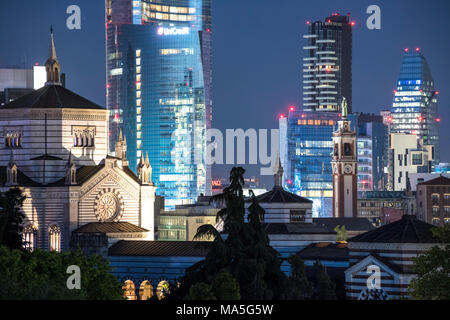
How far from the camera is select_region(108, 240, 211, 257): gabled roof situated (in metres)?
155

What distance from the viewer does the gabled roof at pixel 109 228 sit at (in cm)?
16200

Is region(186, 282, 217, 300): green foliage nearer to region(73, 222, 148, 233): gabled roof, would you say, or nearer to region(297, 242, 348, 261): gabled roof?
region(297, 242, 348, 261): gabled roof

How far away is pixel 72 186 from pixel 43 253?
5090 centimetres

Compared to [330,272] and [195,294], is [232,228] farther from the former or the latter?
Answer: [330,272]

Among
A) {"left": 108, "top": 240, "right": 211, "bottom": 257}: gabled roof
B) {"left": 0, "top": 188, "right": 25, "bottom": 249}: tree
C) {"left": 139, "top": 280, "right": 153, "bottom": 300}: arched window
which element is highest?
{"left": 0, "top": 188, "right": 25, "bottom": 249}: tree

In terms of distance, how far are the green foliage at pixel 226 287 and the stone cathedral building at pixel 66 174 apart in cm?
6780

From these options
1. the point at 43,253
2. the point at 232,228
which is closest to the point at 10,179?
the point at 43,253

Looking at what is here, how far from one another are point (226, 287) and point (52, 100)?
3098 inches

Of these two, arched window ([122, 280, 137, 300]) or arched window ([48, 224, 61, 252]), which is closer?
arched window ([122, 280, 137, 300])

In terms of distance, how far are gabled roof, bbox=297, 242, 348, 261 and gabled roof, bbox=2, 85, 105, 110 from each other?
3080 centimetres

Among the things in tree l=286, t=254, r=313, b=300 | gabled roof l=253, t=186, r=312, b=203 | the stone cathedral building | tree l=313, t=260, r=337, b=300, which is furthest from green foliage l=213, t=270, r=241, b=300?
the stone cathedral building

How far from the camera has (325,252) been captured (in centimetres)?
14850

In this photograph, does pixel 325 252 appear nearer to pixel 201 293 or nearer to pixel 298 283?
pixel 298 283

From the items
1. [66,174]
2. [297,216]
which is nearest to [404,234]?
[297,216]
